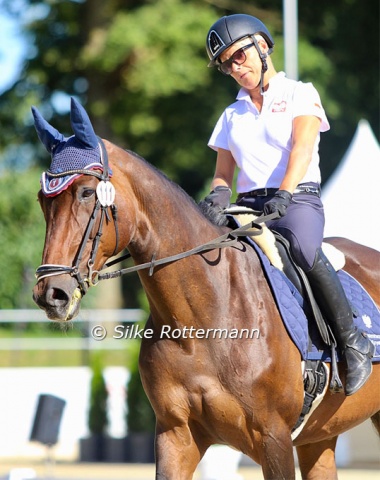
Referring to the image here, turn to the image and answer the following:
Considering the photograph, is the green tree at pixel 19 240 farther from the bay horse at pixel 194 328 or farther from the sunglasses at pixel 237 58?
the bay horse at pixel 194 328

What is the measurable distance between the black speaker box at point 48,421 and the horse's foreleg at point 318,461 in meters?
3.37

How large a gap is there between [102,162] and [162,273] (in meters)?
0.63

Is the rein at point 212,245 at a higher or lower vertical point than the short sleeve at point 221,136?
lower

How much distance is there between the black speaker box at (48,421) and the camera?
338 inches

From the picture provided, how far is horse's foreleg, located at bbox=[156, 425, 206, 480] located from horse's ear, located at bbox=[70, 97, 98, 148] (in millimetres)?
1462

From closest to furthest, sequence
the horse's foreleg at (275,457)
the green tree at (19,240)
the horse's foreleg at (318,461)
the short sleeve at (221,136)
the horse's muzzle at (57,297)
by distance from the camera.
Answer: the horse's muzzle at (57,297)
the horse's foreleg at (275,457)
the short sleeve at (221,136)
the horse's foreleg at (318,461)
the green tree at (19,240)

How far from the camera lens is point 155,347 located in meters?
4.63

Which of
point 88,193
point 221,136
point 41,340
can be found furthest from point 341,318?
point 41,340

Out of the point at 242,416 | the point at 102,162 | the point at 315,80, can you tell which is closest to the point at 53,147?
the point at 102,162

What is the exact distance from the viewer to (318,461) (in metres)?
5.82

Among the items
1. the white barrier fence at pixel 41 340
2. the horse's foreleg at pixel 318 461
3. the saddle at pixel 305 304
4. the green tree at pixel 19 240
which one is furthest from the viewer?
the green tree at pixel 19 240

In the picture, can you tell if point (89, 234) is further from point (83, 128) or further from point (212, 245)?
point (212, 245)

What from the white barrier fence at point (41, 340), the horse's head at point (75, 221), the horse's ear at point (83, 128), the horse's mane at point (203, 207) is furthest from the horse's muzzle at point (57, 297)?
the white barrier fence at point (41, 340)

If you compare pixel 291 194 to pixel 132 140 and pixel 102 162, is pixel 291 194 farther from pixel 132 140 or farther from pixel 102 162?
pixel 132 140
